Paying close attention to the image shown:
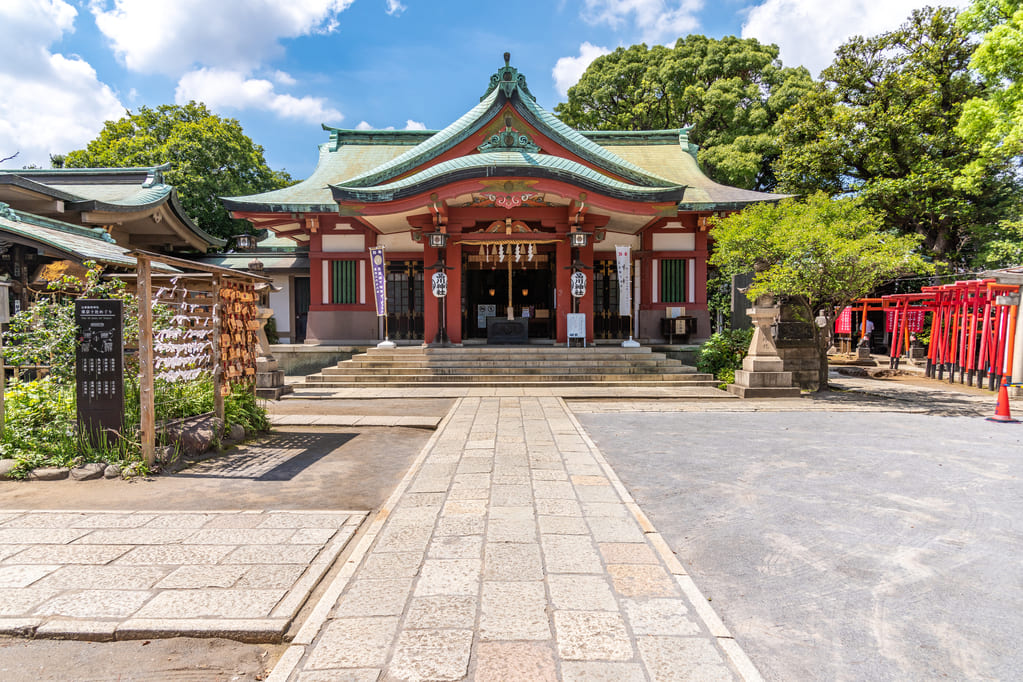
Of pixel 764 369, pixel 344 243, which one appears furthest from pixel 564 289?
pixel 344 243

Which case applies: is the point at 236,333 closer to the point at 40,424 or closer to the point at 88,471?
the point at 40,424

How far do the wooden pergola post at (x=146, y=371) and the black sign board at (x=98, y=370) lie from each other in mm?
203

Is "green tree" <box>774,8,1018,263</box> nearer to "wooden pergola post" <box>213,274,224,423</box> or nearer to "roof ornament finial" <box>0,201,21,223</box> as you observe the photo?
"wooden pergola post" <box>213,274,224,423</box>

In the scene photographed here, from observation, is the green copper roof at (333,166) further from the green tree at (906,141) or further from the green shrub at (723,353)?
the green tree at (906,141)

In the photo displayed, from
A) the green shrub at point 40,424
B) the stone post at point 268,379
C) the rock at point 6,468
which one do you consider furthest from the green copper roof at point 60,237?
the stone post at point 268,379

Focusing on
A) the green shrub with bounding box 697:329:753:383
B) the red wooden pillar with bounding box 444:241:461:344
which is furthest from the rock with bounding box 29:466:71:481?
the green shrub with bounding box 697:329:753:383

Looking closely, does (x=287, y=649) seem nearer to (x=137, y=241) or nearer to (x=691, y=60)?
(x=137, y=241)

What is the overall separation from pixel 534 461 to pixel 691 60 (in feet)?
93.0

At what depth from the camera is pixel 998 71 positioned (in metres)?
12.9

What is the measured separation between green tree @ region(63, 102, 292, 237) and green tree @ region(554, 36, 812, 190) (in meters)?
19.2

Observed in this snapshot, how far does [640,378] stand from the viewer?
40.4ft

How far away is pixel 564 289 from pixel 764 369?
545 cm

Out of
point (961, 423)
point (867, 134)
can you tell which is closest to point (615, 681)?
point (961, 423)

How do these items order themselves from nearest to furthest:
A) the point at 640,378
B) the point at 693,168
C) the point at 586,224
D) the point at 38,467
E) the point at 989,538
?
the point at 989,538
the point at 38,467
the point at 640,378
the point at 586,224
the point at 693,168
